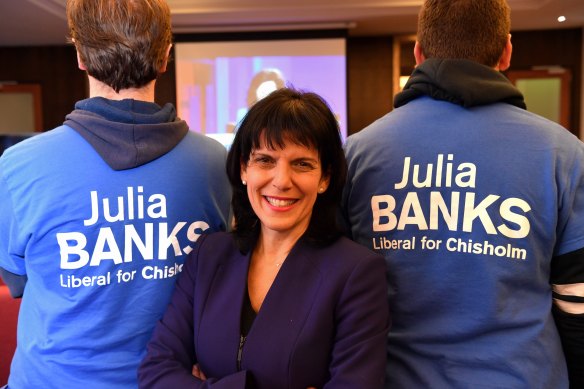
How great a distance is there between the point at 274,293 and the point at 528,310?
0.58 metres

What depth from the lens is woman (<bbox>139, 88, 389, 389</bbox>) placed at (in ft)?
3.58

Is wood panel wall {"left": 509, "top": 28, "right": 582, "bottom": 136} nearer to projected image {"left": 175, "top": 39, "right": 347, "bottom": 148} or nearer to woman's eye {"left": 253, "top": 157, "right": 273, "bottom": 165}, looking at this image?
projected image {"left": 175, "top": 39, "right": 347, "bottom": 148}

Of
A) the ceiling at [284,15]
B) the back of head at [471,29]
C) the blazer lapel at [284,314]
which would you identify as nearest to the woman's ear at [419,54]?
the back of head at [471,29]

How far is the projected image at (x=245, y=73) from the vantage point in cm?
786

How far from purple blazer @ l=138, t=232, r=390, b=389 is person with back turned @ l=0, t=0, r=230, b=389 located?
0.10 meters

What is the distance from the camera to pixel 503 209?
121cm

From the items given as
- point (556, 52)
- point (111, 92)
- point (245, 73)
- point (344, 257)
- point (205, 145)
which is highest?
point (556, 52)

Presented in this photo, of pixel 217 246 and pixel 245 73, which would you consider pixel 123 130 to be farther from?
pixel 245 73

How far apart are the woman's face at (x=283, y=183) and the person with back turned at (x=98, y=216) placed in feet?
0.64

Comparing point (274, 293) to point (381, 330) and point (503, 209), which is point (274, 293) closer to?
point (381, 330)

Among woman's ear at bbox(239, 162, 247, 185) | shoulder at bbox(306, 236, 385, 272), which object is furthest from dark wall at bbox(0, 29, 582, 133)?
shoulder at bbox(306, 236, 385, 272)

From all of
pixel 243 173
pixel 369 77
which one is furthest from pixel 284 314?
pixel 369 77

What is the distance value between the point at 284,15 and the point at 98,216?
6.47 m

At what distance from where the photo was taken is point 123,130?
119 centimetres
